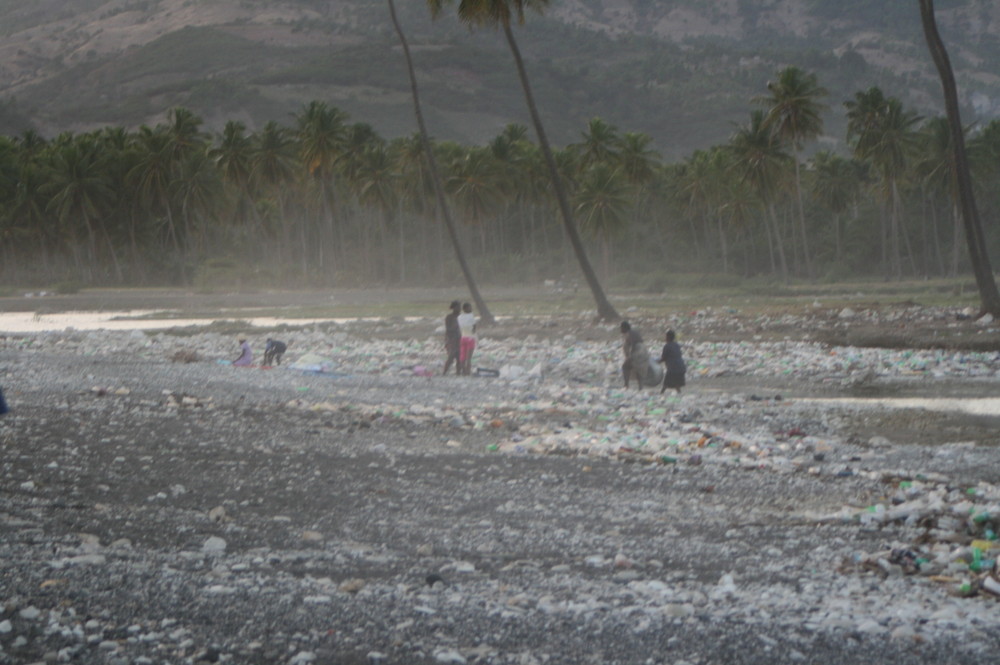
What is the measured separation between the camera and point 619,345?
2588 cm

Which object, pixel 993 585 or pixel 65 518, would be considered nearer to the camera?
pixel 993 585

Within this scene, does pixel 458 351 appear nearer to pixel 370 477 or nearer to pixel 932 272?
pixel 370 477

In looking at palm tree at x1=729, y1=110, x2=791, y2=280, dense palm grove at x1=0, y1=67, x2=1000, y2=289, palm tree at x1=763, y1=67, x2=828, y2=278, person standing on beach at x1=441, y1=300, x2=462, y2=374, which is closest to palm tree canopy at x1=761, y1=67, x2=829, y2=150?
palm tree at x1=763, y1=67, x2=828, y2=278

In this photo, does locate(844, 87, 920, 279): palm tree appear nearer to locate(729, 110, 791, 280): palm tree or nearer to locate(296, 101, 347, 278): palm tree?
locate(729, 110, 791, 280): palm tree

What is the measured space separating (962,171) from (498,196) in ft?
160

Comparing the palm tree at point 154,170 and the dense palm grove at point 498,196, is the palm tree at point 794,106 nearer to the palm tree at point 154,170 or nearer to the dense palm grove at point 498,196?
the dense palm grove at point 498,196

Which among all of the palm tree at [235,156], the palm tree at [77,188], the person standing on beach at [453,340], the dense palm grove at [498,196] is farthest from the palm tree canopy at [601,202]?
the person standing on beach at [453,340]

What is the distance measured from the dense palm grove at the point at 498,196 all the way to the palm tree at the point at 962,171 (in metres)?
32.6

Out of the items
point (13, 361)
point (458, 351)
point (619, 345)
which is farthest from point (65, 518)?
point (619, 345)

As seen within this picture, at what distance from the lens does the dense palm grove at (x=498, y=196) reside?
67375mm

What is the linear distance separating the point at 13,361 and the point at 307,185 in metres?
63.9

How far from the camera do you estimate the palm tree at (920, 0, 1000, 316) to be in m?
26.7

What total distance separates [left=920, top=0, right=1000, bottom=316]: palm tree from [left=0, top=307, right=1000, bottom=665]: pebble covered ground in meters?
13.5

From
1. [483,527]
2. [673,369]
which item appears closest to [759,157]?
[673,369]
